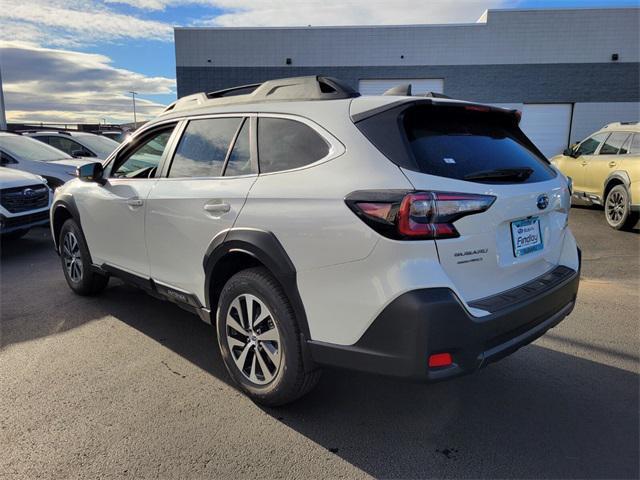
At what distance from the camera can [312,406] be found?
3002mm

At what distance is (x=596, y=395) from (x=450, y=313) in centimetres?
165

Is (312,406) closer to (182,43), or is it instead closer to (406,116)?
(406,116)

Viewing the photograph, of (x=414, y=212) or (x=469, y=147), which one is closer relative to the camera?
(x=414, y=212)

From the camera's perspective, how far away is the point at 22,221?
285 inches

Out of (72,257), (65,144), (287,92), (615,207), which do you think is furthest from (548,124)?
(287,92)

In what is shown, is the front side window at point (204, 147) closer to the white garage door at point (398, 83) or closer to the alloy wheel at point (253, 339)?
the alloy wheel at point (253, 339)

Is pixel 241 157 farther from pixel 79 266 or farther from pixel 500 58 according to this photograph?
pixel 500 58

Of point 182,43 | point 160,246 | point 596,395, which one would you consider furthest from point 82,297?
point 182,43

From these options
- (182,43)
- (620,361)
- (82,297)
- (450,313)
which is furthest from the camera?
(182,43)

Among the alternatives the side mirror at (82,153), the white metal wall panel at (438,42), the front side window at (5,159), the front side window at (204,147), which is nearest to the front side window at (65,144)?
the side mirror at (82,153)

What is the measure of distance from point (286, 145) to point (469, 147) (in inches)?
41.0

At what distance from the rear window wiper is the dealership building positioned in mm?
18027

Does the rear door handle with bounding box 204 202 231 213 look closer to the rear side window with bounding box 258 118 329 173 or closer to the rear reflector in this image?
the rear side window with bounding box 258 118 329 173

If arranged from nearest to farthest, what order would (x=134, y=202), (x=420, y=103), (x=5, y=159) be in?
(x=420, y=103)
(x=134, y=202)
(x=5, y=159)
